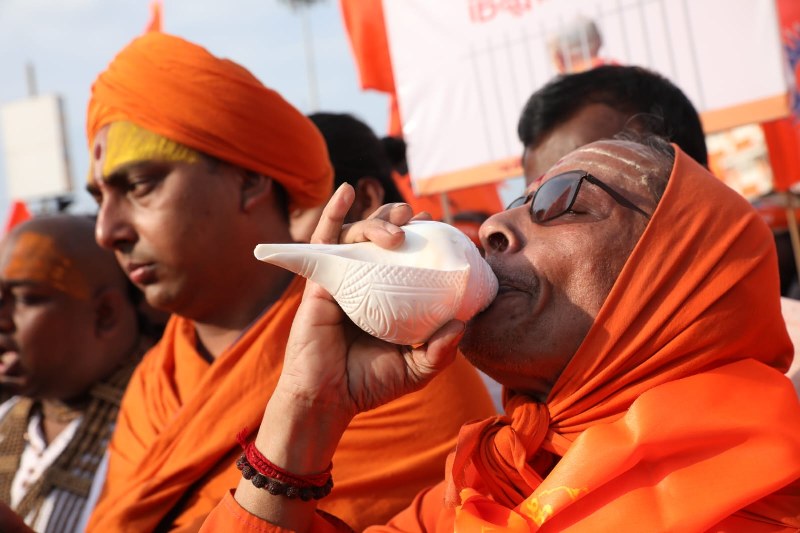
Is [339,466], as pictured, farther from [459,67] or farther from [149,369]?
[459,67]

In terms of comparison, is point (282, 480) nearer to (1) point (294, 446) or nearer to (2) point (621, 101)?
(1) point (294, 446)

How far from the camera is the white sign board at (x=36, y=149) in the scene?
28.2 feet

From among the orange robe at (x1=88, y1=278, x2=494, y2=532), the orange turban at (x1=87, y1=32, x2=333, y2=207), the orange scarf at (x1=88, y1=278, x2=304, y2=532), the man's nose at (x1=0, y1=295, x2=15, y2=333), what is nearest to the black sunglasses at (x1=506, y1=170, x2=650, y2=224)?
the orange robe at (x1=88, y1=278, x2=494, y2=532)

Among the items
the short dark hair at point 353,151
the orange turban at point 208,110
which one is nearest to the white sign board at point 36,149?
the short dark hair at point 353,151

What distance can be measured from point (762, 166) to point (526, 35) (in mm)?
1765

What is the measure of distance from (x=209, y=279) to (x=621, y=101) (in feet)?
4.95

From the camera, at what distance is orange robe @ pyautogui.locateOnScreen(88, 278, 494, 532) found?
2.54 meters

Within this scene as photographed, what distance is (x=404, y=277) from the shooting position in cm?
155

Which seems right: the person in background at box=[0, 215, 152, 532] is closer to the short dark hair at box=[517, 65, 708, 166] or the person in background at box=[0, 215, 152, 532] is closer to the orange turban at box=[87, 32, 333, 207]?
the orange turban at box=[87, 32, 333, 207]

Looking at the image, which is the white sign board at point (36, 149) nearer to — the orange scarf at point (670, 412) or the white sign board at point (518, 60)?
the white sign board at point (518, 60)

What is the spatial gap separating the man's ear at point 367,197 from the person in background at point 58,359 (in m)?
1.21

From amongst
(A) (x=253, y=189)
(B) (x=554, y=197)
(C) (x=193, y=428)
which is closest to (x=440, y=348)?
(B) (x=554, y=197)

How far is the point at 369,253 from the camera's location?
1.62m

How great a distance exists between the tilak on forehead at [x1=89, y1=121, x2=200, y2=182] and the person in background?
3.53 feet
